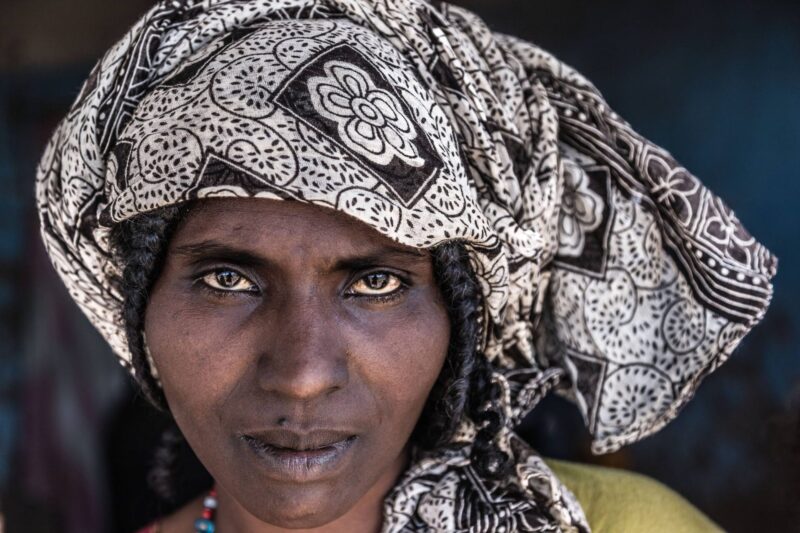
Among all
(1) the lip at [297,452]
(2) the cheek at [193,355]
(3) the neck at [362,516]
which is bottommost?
(3) the neck at [362,516]

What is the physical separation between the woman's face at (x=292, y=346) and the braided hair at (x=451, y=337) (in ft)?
0.10

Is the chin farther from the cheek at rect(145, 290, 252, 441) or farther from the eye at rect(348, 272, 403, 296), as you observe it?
the eye at rect(348, 272, 403, 296)

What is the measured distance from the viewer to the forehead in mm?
1354

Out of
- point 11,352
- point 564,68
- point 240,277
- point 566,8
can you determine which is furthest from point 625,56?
point 11,352

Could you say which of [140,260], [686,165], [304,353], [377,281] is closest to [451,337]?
[377,281]

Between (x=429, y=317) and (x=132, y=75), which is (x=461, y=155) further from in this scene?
(x=132, y=75)

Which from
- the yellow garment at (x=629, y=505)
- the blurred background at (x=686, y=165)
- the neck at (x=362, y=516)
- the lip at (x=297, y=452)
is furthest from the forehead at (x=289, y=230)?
the blurred background at (x=686, y=165)

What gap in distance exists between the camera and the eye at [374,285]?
1432 millimetres

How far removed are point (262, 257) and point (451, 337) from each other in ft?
1.24

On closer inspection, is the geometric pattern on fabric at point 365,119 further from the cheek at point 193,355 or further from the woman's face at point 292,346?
the cheek at point 193,355

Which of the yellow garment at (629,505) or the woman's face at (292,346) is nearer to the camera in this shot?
the woman's face at (292,346)

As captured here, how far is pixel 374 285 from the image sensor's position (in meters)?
1.44

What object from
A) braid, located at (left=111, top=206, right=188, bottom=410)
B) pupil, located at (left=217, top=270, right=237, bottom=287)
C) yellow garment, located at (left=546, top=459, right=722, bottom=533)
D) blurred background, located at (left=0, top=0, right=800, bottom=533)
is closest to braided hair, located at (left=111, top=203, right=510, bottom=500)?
braid, located at (left=111, top=206, right=188, bottom=410)

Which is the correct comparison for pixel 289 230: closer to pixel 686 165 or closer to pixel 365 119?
pixel 365 119
